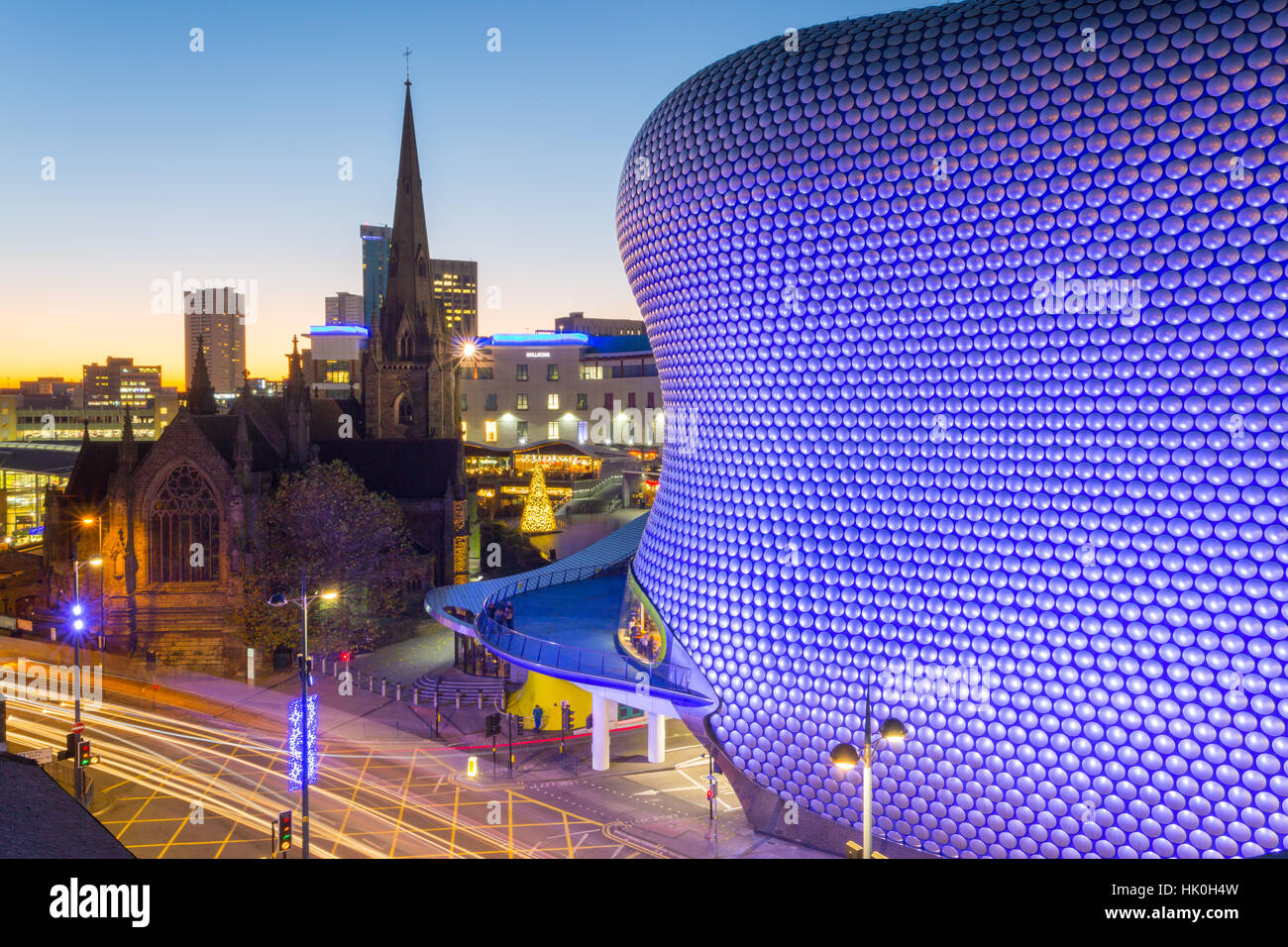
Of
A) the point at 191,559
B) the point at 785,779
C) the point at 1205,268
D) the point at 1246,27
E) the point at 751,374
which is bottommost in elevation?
the point at 785,779

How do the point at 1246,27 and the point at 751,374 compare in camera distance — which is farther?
the point at 751,374

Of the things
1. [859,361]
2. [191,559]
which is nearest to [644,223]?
[859,361]

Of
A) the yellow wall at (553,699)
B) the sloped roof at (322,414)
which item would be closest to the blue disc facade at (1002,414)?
the yellow wall at (553,699)

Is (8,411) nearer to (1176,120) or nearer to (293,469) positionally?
(293,469)

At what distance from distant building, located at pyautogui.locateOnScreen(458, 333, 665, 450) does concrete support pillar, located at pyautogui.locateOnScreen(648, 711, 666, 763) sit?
55.3 metres

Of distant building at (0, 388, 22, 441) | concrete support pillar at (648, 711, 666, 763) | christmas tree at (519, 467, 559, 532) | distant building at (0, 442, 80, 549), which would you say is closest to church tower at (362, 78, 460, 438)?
christmas tree at (519, 467, 559, 532)

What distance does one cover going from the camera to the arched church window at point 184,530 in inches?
1581

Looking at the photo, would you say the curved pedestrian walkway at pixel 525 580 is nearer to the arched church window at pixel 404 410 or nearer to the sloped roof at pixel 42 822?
the sloped roof at pixel 42 822

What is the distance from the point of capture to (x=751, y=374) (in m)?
22.0

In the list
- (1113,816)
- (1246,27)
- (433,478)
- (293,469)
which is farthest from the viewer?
(433,478)

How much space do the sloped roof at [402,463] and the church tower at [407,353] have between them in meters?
9.64

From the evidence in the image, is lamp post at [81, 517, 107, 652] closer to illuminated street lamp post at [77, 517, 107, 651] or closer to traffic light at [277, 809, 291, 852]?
illuminated street lamp post at [77, 517, 107, 651]

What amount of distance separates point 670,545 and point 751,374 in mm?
5536

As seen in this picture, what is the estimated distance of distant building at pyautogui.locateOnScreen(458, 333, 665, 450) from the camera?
268 feet
